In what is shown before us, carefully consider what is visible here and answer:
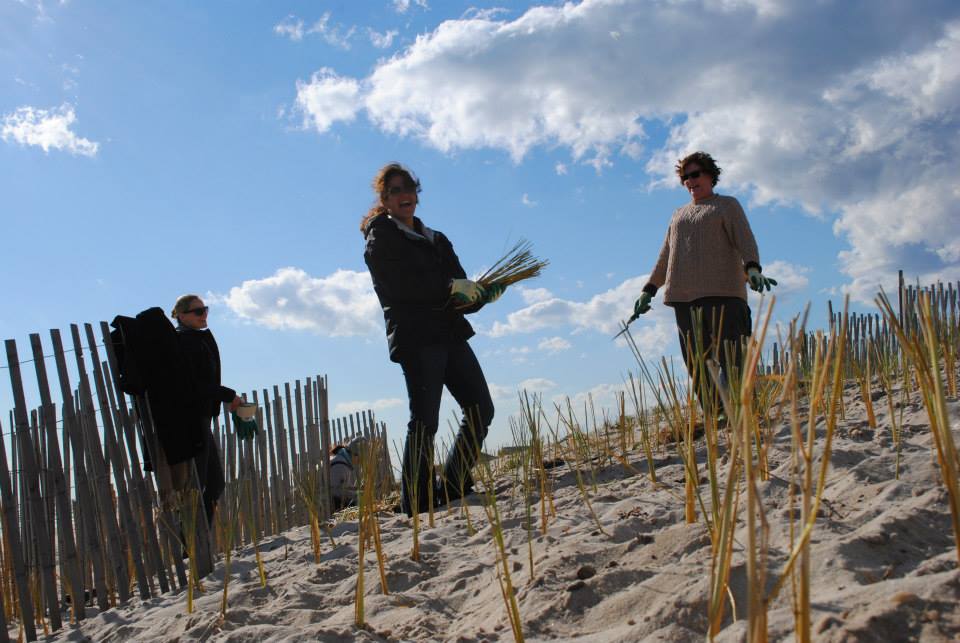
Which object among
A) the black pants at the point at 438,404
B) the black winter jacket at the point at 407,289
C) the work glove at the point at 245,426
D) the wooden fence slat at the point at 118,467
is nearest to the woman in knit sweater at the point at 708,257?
the black pants at the point at 438,404

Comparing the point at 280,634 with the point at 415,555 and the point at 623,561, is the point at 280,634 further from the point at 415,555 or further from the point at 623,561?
the point at 623,561

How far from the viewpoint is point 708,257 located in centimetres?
332

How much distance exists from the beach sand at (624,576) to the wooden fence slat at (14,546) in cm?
13

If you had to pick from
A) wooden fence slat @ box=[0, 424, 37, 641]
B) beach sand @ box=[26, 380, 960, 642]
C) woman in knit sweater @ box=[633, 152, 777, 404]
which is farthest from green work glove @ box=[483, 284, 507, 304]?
wooden fence slat @ box=[0, 424, 37, 641]

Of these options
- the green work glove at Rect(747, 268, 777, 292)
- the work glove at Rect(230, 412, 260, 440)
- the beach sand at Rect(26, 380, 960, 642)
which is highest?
the green work glove at Rect(747, 268, 777, 292)

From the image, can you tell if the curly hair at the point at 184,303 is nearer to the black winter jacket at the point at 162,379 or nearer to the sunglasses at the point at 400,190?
the black winter jacket at the point at 162,379

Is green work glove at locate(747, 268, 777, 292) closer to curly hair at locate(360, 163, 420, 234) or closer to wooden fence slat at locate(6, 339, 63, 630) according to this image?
curly hair at locate(360, 163, 420, 234)

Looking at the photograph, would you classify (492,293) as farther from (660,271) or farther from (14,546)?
(14,546)

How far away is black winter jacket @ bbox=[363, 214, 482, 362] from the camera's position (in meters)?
3.06

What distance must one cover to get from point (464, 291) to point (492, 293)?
31cm

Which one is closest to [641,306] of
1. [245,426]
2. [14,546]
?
[245,426]

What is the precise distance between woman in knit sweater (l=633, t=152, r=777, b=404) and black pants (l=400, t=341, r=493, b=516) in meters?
0.87

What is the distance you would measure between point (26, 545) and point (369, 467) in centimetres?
180

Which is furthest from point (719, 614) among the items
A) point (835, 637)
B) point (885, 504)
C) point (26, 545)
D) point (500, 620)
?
point (26, 545)
